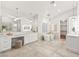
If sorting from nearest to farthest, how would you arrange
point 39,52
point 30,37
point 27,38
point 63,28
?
point 39,52
point 27,38
point 30,37
point 63,28

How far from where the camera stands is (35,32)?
286 inches

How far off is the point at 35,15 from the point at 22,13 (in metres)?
1.52

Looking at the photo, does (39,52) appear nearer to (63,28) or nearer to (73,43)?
(73,43)

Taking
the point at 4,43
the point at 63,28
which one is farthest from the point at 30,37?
the point at 63,28

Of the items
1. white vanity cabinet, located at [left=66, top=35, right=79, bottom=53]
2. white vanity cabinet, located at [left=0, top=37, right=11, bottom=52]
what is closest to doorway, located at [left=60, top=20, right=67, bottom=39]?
white vanity cabinet, located at [left=66, top=35, right=79, bottom=53]

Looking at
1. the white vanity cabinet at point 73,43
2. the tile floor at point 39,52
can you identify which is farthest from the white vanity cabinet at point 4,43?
the white vanity cabinet at point 73,43

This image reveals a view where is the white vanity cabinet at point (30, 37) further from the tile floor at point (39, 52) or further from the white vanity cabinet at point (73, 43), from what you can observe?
the white vanity cabinet at point (73, 43)

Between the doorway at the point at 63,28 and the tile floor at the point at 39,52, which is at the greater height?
the doorway at the point at 63,28

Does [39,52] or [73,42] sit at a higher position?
[73,42]

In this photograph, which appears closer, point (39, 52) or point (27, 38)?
point (39, 52)

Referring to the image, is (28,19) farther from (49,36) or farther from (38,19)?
(49,36)

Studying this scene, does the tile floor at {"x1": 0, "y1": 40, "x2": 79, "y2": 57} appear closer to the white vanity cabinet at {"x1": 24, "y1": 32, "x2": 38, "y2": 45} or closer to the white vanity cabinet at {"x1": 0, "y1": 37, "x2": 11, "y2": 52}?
the white vanity cabinet at {"x1": 0, "y1": 37, "x2": 11, "y2": 52}

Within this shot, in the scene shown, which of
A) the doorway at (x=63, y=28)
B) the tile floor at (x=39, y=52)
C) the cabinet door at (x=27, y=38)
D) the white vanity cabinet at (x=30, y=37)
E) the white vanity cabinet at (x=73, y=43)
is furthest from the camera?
the doorway at (x=63, y=28)

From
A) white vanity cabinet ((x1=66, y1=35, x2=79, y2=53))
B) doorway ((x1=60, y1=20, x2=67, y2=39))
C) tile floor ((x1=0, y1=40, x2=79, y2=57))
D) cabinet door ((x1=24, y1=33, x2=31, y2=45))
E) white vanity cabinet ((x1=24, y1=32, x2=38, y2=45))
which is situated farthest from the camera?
doorway ((x1=60, y1=20, x2=67, y2=39))
